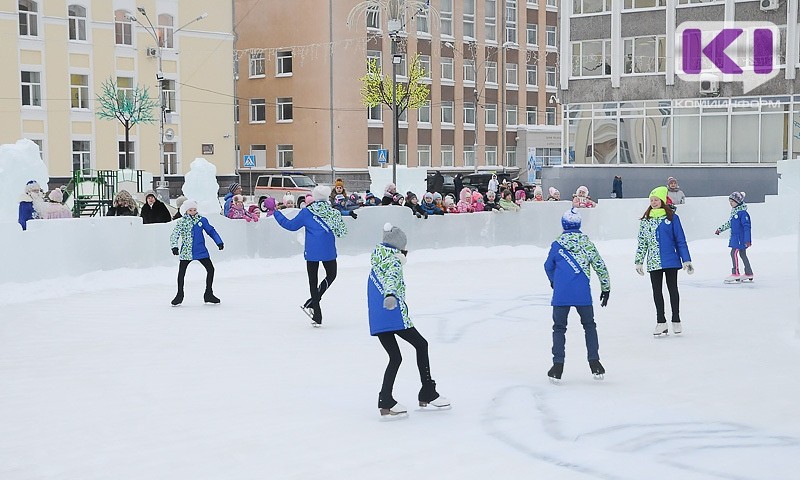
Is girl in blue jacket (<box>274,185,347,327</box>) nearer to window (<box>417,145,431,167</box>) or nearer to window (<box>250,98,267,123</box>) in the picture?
window (<box>250,98,267,123</box>)

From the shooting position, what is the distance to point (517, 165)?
74562mm

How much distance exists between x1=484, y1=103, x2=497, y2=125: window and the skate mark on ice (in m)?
63.6

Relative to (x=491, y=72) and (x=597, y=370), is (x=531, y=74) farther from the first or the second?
(x=597, y=370)

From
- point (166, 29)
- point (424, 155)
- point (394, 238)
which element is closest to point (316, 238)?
point (394, 238)

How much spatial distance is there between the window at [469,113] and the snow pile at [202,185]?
146 feet

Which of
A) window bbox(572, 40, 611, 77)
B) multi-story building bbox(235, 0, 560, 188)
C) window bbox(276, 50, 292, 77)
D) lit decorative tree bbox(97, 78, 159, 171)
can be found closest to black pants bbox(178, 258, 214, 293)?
window bbox(572, 40, 611, 77)

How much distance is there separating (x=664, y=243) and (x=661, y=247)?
0.18ft

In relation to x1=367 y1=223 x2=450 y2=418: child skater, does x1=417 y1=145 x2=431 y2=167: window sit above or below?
above

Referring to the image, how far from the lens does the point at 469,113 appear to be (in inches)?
2768

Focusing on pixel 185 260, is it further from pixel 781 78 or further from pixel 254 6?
→ pixel 254 6

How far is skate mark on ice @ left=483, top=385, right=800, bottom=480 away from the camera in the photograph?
6910 mm

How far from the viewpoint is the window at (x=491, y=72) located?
71.2 metres

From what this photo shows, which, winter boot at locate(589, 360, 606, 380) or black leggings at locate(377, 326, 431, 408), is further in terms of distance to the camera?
winter boot at locate(589, 360, 606, 380)

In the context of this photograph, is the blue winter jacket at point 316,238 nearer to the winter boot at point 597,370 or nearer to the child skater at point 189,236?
the child skater at point 189,236
